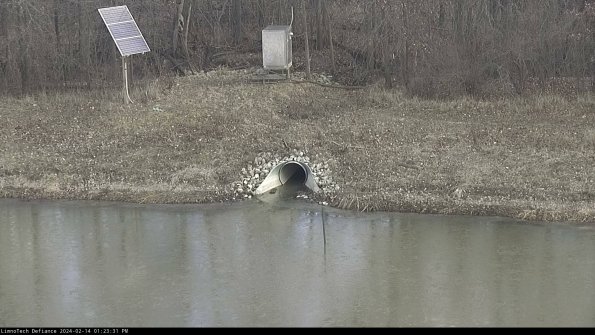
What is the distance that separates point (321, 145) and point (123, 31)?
5.22m

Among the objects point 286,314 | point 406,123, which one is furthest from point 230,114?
point 286,314

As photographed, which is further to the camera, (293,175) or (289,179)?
(293,175)

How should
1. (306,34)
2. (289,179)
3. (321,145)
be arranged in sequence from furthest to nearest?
(306,34)
(321,145)
(289,179)

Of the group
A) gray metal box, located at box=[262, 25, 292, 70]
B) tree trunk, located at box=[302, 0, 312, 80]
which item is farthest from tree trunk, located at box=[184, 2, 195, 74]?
tree trunk, located at box=[302, 0, 312, 80]

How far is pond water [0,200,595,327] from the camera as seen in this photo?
9.16 m

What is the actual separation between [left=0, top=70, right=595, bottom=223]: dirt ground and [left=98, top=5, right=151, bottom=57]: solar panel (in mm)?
1145

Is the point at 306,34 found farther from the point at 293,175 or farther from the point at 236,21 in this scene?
the point at 293,175

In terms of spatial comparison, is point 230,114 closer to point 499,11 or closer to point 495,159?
point 495,159

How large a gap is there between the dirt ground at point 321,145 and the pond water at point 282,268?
1.98ft

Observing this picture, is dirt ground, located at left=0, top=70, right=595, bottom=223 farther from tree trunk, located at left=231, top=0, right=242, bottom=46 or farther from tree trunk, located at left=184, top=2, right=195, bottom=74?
tree trunk, located at left=231, top=0, right=242, bottom=46

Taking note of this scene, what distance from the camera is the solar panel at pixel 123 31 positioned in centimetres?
1664

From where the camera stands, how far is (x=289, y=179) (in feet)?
49.0

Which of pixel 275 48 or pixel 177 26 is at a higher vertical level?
pixel 177 26

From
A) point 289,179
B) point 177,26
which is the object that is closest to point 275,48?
point 177,26
